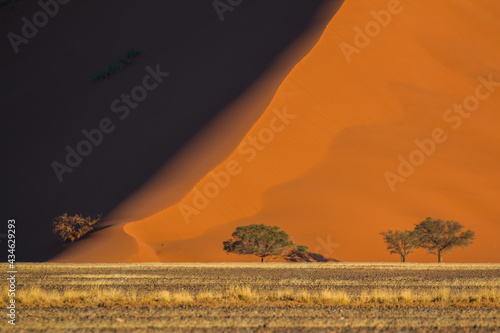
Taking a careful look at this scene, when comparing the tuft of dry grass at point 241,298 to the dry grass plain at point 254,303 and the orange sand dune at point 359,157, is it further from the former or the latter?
the orange sand dune at point 359,157

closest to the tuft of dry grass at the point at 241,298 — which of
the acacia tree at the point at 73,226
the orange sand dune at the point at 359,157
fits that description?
the orange sand dune at the point at 359,157

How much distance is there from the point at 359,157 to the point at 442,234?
16.4 feet

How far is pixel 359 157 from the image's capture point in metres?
31.8

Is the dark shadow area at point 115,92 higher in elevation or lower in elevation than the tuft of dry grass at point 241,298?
higher

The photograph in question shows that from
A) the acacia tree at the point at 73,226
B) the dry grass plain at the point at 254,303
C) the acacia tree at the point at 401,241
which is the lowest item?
the dry grass plain at the point at 254,303

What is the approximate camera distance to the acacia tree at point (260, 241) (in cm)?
2670

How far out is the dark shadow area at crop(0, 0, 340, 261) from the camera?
103ft

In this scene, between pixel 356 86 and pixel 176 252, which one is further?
pixel 356 86

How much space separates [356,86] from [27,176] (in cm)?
1553

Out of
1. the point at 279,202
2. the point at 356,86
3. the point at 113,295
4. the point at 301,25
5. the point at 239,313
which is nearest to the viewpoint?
the point at 239,313

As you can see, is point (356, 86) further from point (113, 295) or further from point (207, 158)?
point (113, 295)

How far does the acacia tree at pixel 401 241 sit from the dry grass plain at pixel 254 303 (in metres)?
7.49

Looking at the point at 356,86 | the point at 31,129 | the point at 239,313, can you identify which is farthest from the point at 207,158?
the point at 239,313

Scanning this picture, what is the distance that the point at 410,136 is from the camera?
3341 cm
